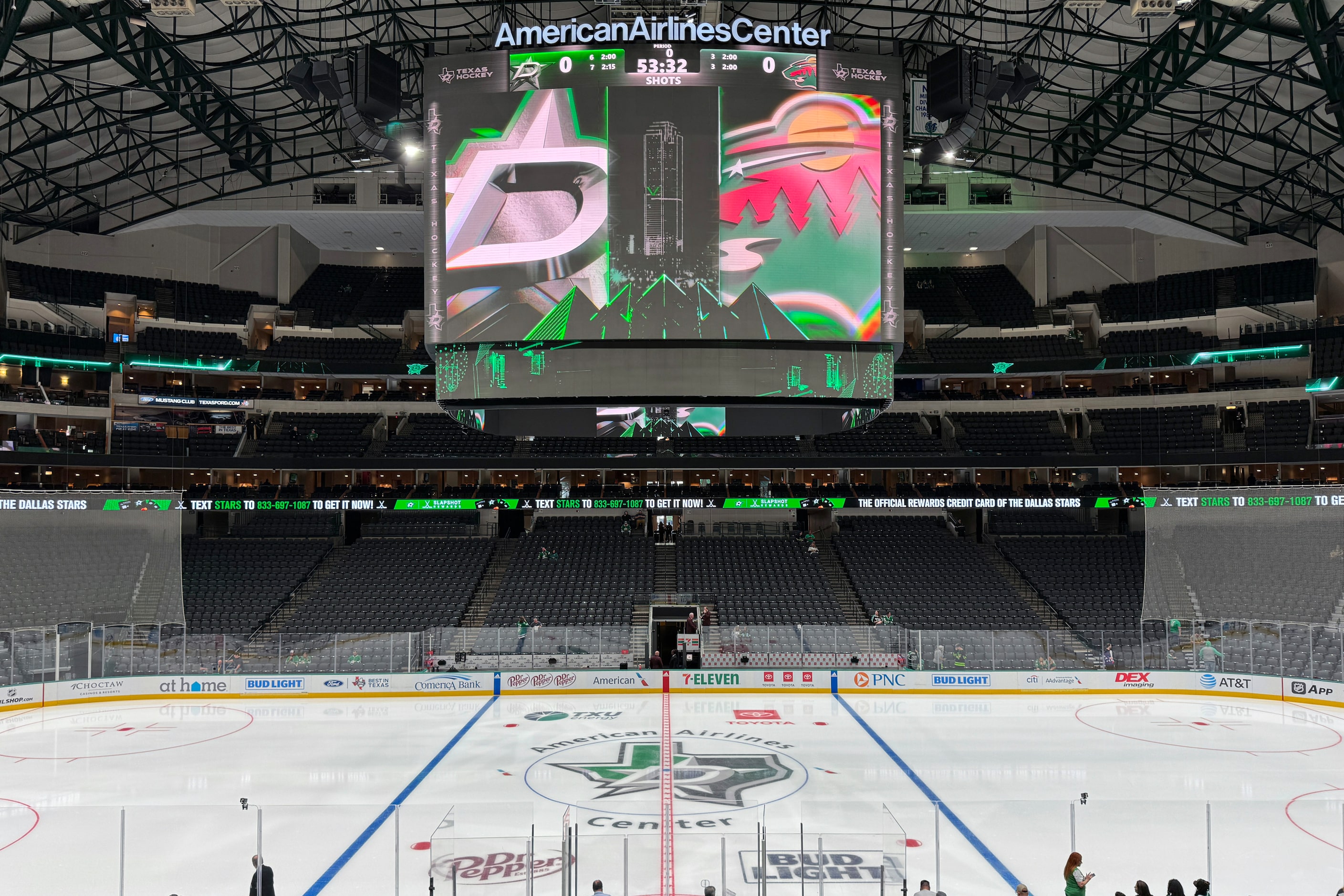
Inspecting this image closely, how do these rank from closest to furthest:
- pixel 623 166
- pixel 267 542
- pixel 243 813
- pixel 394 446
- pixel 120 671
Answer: pixel 243 813 < pixel 623 166 < pixel 120 671 < pixel 267 542 < pixel 394 446

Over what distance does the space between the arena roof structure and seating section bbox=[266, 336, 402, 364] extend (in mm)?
6894

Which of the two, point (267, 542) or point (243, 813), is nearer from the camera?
point (243, 813)

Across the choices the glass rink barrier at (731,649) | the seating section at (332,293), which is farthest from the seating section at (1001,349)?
the seating section at (332,293)

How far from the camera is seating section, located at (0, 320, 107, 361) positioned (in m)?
36.8

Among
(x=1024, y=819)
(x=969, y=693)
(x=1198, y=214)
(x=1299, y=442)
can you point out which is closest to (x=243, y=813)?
(x=1024, y=819)

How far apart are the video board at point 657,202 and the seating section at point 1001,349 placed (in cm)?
2328

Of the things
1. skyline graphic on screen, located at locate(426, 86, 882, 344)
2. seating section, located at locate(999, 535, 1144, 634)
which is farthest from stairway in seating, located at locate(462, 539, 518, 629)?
seating section, located at locate(999, 535, 1144, 634)

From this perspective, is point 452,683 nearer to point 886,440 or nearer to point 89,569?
point 89,569

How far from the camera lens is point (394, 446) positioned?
41.7m

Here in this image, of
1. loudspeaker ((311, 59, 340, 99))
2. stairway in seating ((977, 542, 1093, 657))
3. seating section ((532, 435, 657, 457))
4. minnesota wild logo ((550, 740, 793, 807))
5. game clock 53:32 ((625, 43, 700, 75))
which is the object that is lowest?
minnesota wild logo ((550, 740, 793, 807))

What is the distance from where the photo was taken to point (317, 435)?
42.0 m

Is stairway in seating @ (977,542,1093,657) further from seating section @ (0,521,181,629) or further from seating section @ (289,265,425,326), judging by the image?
seating section @ (0,521,181,629)

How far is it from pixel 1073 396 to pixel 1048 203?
7.89m

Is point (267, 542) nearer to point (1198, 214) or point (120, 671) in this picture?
point (120, 671)
